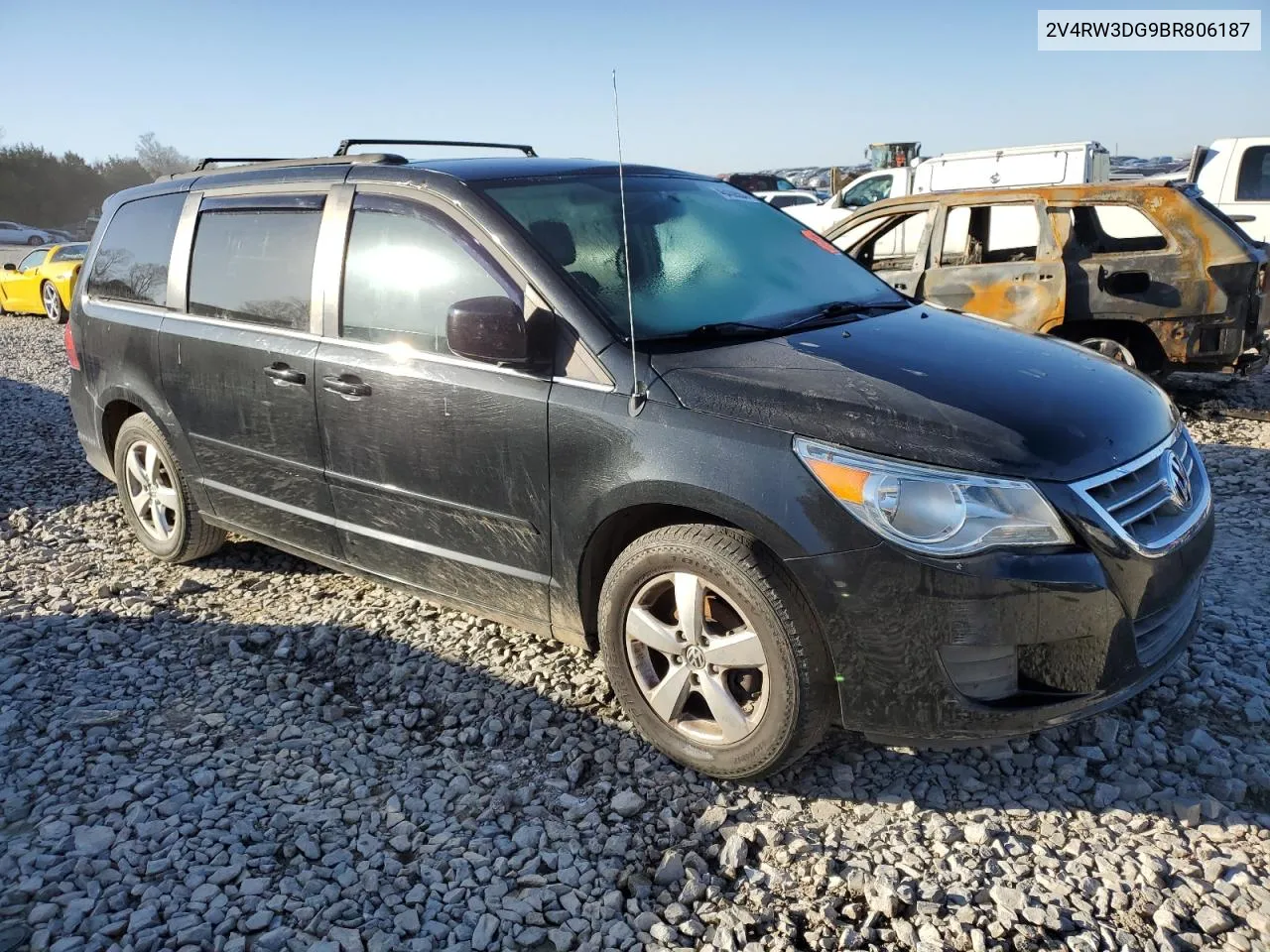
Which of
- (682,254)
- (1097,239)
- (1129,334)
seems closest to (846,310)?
(682,254)

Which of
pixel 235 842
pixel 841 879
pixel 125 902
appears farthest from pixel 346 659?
pixel 841 879

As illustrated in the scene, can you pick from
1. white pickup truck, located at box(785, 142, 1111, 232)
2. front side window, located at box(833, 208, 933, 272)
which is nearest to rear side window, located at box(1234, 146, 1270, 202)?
white pickup truck, located at box(785, 142, 1111, 232)

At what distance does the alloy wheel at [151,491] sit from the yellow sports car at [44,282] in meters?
12.0

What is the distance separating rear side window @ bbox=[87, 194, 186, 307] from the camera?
4.69m

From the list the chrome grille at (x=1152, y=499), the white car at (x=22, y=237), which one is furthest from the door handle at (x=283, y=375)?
the white car at (x=22, y=237)

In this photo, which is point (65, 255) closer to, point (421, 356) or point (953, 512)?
point (421, 356)

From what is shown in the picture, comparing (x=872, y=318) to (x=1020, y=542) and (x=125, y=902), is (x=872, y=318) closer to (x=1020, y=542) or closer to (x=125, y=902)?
(x=1020, y=542)

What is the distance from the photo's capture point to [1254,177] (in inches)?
388

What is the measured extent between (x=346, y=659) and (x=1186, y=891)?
300cm

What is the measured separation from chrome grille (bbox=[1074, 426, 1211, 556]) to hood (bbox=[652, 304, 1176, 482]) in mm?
44

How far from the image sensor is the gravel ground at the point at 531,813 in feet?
8.02

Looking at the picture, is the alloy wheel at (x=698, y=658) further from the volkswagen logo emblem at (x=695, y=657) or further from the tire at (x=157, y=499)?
the tire at (x=157, y=499)

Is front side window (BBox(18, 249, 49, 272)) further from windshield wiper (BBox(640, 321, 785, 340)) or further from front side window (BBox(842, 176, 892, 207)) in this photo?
windshield wiper (BBox(640, 321, 785, 340))

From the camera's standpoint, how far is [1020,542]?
99.6 inches
